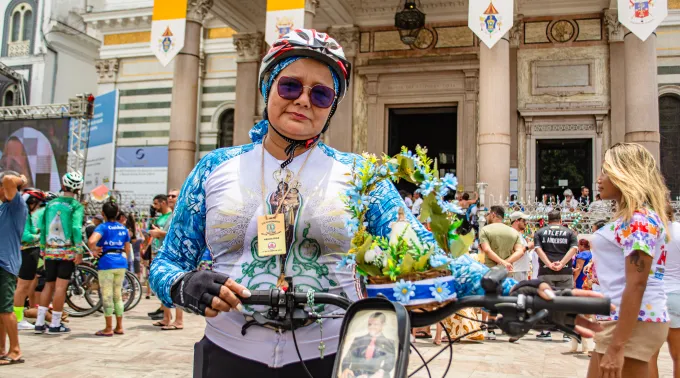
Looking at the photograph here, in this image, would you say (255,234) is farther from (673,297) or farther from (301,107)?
(673,297)

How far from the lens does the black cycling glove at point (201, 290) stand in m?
1.60

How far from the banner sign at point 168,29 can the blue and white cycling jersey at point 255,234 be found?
13.9 metres

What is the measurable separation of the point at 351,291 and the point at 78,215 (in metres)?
7.06

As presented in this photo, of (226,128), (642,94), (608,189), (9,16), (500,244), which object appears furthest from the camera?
(9,16)

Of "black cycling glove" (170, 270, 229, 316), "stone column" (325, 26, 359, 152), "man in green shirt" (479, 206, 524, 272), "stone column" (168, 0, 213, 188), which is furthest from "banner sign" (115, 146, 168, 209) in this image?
"black cycling glove" (170, 270, 229, 316)

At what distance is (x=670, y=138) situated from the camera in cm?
1756

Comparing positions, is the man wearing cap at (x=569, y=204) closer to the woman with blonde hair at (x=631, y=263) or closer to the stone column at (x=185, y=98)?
the stone column at (x=185, y=98)

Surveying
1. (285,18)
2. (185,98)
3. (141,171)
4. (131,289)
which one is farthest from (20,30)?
(131,289)

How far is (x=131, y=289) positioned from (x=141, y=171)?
1371cm

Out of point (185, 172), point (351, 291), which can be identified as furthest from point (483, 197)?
point (351, 291)

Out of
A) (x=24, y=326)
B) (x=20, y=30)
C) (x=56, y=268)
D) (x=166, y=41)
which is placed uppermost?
(x=20, y=30)

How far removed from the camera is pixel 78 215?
810 centimetres

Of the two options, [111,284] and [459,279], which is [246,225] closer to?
[459,279]

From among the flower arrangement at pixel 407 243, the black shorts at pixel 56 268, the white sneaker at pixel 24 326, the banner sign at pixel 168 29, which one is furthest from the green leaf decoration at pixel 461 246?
the banner sign at pixel 168 29
